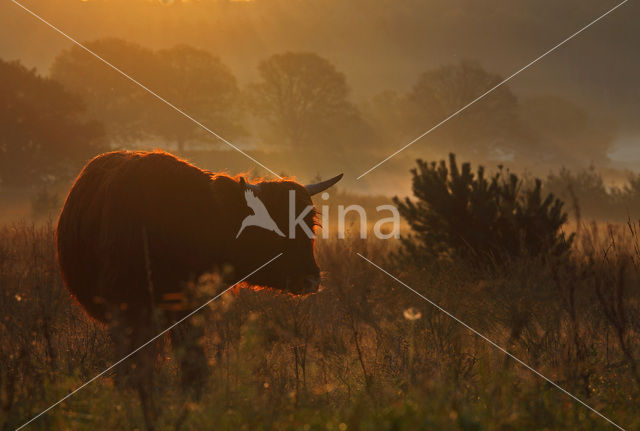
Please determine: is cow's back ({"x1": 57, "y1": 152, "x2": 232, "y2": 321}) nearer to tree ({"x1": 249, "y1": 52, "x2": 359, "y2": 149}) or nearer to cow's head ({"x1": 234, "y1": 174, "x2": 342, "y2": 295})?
cow's head ({"x1": 234, "y1": 174, "x2": 342, "y2": 295})

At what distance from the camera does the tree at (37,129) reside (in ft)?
90.8

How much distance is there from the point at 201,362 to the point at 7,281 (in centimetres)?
368

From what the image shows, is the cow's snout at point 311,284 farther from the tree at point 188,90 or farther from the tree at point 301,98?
the tree at point 301,98

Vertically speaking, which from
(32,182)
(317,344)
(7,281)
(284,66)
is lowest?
(317,344)

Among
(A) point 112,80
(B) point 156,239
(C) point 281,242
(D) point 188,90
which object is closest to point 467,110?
(D) point 188,90

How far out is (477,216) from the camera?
9.16 m

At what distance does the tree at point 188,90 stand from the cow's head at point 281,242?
40589 mm

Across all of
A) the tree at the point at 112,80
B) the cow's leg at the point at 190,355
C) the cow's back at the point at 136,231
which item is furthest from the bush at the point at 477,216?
the tree at the point at 112,80

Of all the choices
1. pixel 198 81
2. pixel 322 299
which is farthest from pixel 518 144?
pixel 322 299

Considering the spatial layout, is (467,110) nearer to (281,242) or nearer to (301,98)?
(301,98)

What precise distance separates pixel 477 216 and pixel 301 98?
41.1 metres

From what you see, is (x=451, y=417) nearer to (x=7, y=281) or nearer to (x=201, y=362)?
(x=201, y=362)

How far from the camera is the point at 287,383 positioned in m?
4.88

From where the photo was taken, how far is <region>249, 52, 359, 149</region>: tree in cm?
4847
